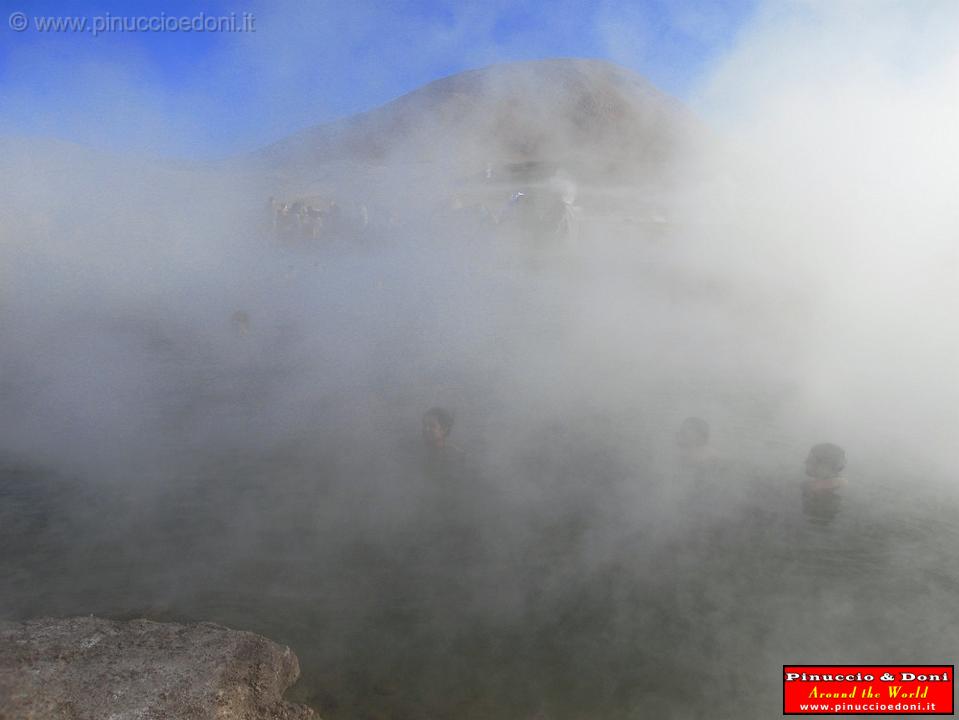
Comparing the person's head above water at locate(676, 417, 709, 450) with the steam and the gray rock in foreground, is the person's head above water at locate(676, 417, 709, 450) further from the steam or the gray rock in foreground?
the gray rock in foreground

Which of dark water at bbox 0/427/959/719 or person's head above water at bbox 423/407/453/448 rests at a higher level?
person's head above water at bbox 423/407/453/448

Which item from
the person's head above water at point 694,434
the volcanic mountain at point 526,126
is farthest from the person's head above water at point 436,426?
the volcanic mountain at point 526,126

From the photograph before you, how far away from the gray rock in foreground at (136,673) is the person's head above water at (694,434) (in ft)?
12.1

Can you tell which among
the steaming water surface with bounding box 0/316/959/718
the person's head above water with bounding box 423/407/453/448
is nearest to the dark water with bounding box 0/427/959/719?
the steaming water surface with bounding box 0/316/959/718

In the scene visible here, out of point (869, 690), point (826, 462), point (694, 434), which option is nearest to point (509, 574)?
point (869, 690)

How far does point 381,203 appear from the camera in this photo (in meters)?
13.8

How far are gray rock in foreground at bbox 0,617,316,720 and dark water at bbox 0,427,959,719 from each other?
14.5 inches

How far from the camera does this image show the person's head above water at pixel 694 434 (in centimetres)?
500

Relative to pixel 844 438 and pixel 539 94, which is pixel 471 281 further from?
pixel 844 438

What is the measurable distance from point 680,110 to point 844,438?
315 inches

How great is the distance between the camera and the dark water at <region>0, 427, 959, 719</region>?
8.55 feet

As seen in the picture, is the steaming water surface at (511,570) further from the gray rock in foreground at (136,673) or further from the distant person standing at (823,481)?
the gray rock in foreground at (136,673)

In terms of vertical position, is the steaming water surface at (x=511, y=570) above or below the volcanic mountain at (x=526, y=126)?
below

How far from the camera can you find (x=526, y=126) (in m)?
12.3
